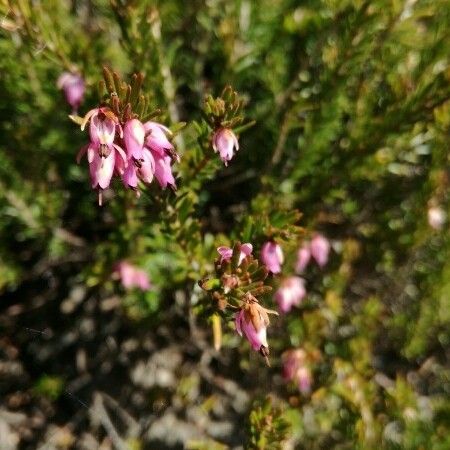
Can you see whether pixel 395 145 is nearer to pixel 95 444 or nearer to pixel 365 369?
pixel 365 369

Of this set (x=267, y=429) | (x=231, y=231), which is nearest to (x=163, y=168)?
(x=231, y=231)

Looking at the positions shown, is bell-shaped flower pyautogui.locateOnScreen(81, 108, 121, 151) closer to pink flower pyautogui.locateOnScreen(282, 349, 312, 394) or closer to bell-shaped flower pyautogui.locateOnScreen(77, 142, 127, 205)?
bell-shaped flower pyautogui.locateOnScreen(77, 142, 127, 205)

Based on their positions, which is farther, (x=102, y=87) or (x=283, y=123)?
(x=283, y=123)

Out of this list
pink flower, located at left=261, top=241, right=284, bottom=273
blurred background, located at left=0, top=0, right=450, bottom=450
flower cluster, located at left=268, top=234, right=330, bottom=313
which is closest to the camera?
pink flower, located at left=261, top=241, right=284, bottom=273

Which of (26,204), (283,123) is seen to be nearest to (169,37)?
(283,123)

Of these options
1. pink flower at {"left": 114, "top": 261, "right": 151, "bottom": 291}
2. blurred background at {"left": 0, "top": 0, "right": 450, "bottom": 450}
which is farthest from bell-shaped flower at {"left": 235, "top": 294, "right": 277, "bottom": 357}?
pink flower at {"left": 114, "top": 261, "right": 151, "bottom": 291}
